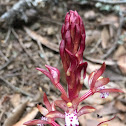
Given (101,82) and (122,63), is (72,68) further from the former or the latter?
(122,63)

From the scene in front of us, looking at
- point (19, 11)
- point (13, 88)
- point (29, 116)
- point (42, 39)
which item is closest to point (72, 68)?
point (29, 116)

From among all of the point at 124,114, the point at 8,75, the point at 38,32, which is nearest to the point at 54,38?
the point at 38,32

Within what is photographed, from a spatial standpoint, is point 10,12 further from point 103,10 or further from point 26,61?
point 103,10

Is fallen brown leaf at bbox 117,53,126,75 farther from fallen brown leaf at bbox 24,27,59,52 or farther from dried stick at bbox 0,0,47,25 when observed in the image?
dried stick at bbox 0,0,47,25

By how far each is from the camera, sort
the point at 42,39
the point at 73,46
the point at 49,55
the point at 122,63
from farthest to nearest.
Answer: the point at 42,39
the point at 49,55
the point at 122,63
the point at 73,46

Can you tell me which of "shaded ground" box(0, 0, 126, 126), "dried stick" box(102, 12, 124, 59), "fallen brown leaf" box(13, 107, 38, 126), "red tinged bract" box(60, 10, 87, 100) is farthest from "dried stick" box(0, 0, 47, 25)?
"red tinged bract" box(60, 10, 87, 100)

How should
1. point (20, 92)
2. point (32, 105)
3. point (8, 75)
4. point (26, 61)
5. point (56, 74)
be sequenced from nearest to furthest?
point (56, 74) → point (32, 105) → point (20, 92) → point (8, 75) → point (26, 61)

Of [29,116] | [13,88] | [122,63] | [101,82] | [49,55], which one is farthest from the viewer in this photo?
[49,55]

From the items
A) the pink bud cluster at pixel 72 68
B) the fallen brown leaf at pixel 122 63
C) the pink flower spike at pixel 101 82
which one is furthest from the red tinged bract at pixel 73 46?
the fallen brown leaf at pixel 122 63
